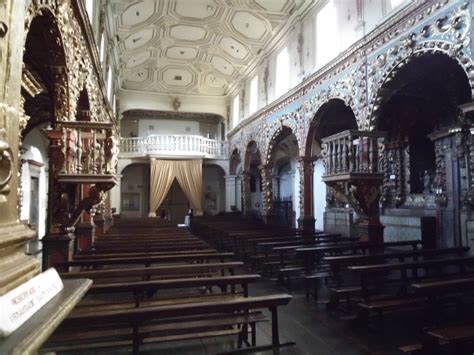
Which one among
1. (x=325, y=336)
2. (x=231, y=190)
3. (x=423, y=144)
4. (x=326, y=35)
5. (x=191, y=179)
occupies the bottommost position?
(x=325, y=336)

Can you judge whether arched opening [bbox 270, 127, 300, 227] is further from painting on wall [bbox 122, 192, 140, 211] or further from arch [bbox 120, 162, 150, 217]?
painting on wall [bbox 122, 192, 140, 211]

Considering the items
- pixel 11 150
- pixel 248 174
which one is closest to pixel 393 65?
pixel 11 150

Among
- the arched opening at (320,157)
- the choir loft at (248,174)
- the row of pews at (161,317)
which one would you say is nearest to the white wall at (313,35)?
the choir loft at (248,174)

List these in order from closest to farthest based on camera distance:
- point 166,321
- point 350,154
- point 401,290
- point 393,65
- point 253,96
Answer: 1. point 166,321
2. point 401,290
3. point 350,154
4. point 393,65
5. point 253,96

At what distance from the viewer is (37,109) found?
925 centimetres

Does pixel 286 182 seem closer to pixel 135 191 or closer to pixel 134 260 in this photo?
pixel 135 191

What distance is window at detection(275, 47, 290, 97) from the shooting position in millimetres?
12614

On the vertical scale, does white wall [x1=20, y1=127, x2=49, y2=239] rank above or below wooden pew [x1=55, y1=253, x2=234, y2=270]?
above

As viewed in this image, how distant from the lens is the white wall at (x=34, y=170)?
10.5 meters

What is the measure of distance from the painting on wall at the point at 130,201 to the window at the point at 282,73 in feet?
37.2

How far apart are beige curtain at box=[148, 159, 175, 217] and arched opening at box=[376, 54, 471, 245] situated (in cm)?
1108

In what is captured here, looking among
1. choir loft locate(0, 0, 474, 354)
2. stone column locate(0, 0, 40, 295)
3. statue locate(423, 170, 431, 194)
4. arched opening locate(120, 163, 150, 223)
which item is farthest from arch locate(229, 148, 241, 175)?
stone column locate(0, 0, 40, 295)

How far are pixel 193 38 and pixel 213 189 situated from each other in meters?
10.5

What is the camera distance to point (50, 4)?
4.31 meters
